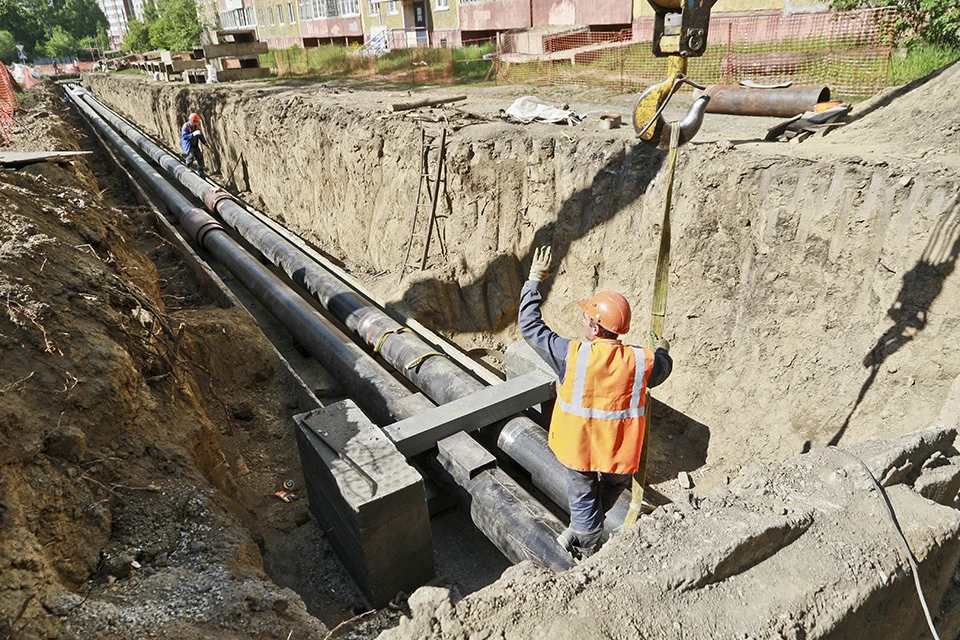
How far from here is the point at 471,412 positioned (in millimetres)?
5055

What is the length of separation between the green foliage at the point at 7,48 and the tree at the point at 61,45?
6.27 meters

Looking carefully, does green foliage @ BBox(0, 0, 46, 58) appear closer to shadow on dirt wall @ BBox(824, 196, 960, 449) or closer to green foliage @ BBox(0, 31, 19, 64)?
green foliage @ BBox(0, 31, 19, 64)

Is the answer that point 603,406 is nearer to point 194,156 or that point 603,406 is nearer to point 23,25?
point 194,156

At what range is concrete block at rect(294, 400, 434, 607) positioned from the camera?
4.04 meters

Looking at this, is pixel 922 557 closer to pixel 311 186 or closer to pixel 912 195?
pixel 912 195

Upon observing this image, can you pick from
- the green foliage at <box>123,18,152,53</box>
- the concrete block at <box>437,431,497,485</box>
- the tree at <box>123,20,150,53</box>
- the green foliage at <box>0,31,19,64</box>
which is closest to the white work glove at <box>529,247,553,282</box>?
the concrete block at <box>437,431,497,485</box>

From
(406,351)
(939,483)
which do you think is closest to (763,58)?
(406,351)

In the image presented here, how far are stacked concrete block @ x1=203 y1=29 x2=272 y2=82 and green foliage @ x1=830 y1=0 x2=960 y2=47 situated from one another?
75.4ft

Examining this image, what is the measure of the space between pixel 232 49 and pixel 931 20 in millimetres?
23781

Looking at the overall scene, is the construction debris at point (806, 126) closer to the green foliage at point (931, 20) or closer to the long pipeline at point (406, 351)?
the green foliage at point (931, 20)

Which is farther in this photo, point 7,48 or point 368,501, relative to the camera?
point 7,48

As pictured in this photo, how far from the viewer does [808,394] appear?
554 cm

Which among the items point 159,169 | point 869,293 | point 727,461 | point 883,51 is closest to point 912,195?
point 869,293

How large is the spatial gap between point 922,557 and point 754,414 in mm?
3129
